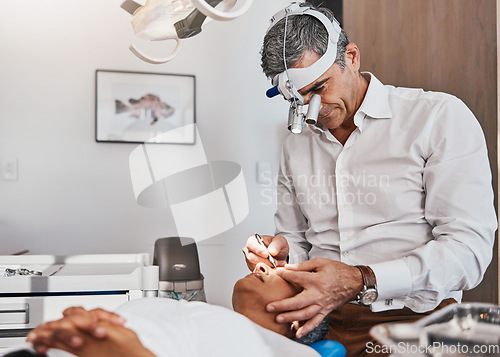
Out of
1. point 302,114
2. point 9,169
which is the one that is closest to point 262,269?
point 302,114

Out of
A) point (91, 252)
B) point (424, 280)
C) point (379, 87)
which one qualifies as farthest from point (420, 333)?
point (91, 252)

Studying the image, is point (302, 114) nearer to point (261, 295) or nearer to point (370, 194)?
point (370, 194)

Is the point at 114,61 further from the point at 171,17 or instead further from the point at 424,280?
the point at 424,280

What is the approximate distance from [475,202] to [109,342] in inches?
37.7

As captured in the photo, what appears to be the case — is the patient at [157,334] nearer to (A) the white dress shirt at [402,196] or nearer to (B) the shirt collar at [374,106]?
(A) the white dress shirt at [402,196]

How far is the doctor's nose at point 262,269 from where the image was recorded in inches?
47.1


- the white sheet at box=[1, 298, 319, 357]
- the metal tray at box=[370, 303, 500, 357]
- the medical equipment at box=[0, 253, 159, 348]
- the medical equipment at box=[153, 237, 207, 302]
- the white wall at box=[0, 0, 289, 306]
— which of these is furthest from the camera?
the white wall at box=[0, 0, 289, 306]

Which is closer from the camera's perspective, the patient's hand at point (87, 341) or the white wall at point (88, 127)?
the patient's hand at point (87, 341)

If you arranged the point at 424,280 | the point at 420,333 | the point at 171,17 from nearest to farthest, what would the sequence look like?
the point at 420,333 < the point at 424,280 < the point at 171,17

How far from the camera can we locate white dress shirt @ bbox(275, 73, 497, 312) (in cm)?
113

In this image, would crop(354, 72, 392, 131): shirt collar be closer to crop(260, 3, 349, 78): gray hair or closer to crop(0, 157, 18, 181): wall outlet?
crop(260, 3, 349, 78): gray hair

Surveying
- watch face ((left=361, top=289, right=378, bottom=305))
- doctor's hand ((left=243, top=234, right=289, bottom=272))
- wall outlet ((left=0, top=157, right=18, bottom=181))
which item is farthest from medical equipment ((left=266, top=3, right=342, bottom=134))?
wall outlet ((left=0, top=157, right=18, bottom=181))

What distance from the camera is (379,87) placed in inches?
54.8

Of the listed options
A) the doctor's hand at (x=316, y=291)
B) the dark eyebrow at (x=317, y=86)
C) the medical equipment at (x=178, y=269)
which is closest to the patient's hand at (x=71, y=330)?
the doctor's hand at (x=316, y=291)
